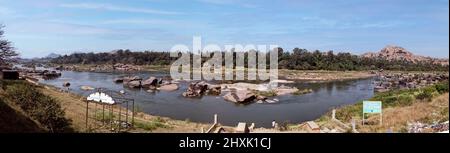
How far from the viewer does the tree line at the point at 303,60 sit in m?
57.7

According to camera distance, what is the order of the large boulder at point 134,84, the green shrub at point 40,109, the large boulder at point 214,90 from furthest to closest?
the large boulder at point 134,84, the large boulder at point 214,90, the green shrub at point 40,109

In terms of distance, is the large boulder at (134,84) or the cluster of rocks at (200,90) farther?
the large boulder at (134,84)

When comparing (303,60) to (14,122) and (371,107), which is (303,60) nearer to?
(371,107)

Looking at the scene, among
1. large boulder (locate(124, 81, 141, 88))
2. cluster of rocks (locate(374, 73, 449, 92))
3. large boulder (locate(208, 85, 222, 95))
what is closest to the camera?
large boulder (locate(208, 85, 222, 95))

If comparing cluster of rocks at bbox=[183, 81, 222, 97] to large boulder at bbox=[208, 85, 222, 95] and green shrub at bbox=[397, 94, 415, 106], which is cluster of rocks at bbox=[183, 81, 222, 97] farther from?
green shrub at bbox=[397, 94, 415, 106]

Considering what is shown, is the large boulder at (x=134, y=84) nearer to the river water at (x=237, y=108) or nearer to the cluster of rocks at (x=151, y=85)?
the cluster of rocks at (x=151, y=85)

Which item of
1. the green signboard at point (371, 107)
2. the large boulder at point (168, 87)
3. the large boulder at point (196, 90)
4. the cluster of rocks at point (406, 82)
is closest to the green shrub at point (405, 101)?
the green signboard at point (371, 107)

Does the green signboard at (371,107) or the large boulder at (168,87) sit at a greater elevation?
the green signboard at (371,107)

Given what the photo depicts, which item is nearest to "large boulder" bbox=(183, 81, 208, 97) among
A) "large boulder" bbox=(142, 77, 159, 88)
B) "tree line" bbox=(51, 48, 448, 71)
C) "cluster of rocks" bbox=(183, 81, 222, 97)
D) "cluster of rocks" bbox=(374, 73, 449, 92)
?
"cluster of rocks" bbox=(183, 81, 222, 97)

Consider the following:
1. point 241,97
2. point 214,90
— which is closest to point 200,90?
point 214,90

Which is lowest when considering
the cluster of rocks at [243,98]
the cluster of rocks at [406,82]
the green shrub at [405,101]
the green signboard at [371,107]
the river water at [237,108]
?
the river water at [237,108]

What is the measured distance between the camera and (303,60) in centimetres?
6006

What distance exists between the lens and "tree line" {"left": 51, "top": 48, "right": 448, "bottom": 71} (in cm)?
5769
